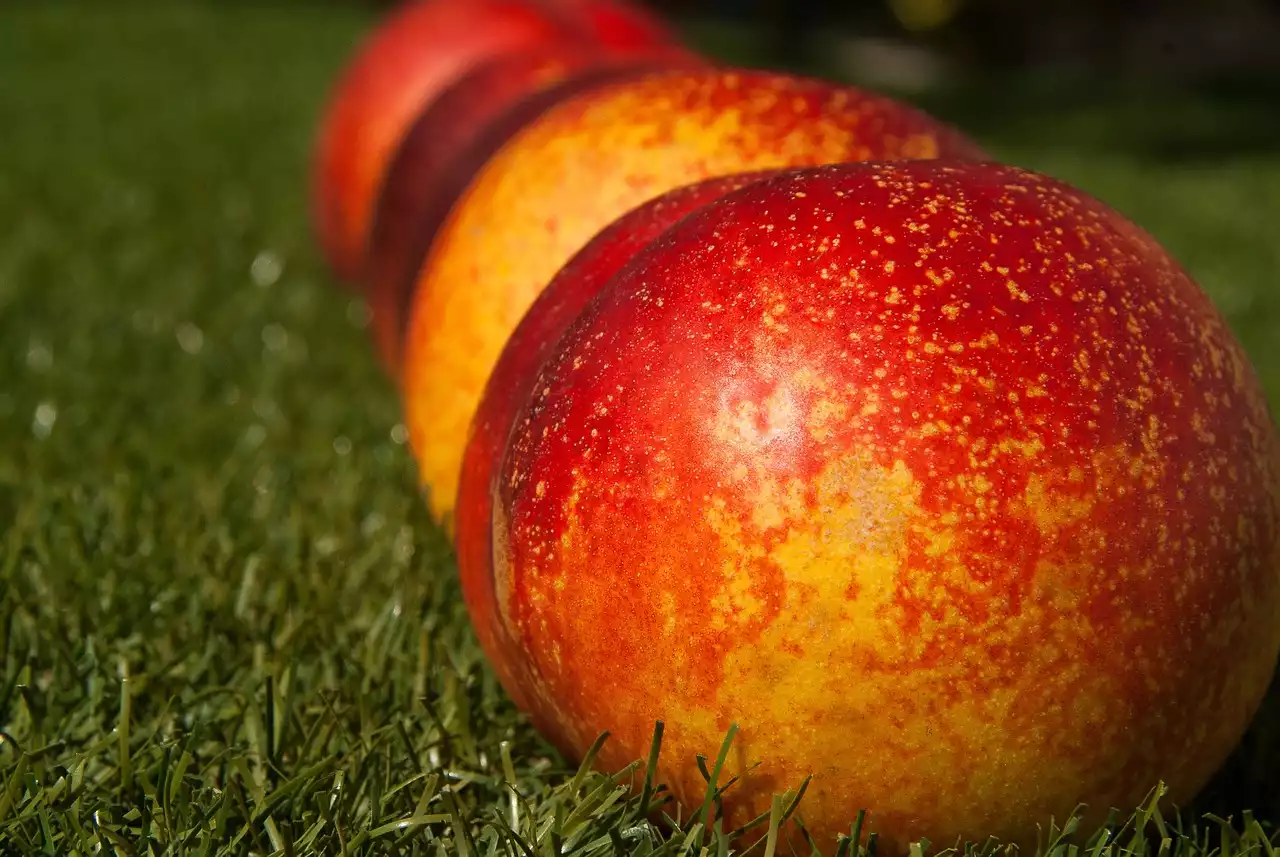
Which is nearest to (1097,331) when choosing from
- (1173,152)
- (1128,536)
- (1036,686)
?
(1128,536)

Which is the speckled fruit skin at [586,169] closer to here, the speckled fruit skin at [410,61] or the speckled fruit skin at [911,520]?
the speckled fruit skin at [911,520]

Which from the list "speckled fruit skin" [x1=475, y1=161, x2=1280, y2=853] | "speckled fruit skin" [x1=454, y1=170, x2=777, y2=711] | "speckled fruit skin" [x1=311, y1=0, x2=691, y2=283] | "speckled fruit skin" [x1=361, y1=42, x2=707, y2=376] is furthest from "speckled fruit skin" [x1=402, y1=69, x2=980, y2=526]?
"speckled fruit skin" [x1=311, y1=0, x2=691, y2=283]

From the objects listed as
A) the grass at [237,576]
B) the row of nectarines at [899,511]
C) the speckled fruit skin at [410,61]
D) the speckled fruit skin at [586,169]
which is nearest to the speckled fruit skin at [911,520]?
the row of nectarines at [899,511]

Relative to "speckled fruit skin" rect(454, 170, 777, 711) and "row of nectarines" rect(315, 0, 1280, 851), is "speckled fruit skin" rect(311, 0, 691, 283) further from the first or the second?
"row of nectarines" rect(315, 0, 1280, 851)

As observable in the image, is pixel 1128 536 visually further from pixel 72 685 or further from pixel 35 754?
pixel 72 685

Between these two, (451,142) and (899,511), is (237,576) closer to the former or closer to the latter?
(451,142)
